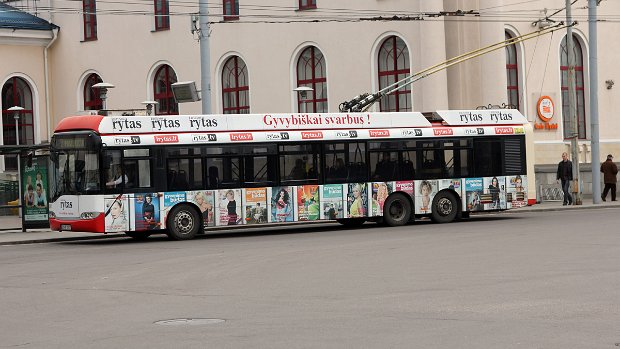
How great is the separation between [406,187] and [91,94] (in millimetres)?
27563

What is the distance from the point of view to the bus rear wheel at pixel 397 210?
98.1 feet

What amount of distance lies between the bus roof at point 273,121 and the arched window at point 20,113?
87.8ft

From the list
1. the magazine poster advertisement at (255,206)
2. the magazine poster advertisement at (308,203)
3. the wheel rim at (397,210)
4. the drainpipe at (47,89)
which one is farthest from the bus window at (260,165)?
the drainpipe at (47,89)

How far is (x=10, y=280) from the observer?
17641 mm

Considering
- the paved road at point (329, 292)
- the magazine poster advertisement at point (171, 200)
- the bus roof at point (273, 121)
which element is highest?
the bus roof at point (273, 121)

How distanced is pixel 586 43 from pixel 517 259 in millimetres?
31182

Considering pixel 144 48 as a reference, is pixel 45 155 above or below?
below

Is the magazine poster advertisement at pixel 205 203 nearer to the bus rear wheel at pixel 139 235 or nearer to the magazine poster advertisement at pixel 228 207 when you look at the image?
the magazine poster advertisement at pixel 228 207

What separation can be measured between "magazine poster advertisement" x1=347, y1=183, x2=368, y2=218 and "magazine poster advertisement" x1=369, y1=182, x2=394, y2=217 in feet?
0.66

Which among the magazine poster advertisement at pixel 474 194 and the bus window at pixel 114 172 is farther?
the magazine poster advertisement at pixel 474 194

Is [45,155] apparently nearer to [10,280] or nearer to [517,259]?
[10,280]

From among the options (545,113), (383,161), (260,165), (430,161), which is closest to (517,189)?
(430,161)

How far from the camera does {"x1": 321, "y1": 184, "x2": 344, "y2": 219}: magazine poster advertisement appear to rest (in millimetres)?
28812

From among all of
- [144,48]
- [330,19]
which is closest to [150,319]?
[330,19]
